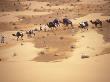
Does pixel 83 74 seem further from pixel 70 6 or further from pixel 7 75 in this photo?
pixel 70 6

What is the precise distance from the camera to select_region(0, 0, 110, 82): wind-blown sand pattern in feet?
53.6

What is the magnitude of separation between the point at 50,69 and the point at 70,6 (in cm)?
3065

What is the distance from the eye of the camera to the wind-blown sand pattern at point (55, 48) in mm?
16328

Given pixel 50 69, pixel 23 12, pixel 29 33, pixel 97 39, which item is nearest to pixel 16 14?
pixel 23 12

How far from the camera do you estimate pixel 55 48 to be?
77.8 ft

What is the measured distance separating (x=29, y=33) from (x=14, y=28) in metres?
4.96

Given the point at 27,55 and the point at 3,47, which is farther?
the point at 3,47

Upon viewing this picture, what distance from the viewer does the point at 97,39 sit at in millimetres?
25328

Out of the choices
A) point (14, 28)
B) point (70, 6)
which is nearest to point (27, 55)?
point (14, 28)

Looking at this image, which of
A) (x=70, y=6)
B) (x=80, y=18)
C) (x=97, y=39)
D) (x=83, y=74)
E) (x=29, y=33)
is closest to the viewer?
(x=83, y=74)

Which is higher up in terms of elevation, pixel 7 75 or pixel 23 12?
pixel 23 12

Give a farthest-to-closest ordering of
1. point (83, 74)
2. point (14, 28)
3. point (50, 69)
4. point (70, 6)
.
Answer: point (70, 6), point (14, 28), point (50, 69), point (83, 74)

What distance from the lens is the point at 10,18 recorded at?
4034cm

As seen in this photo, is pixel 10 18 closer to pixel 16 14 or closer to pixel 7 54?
pixel 16 14
